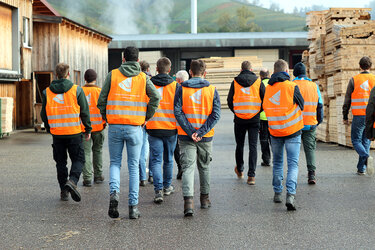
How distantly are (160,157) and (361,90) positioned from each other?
4536mm

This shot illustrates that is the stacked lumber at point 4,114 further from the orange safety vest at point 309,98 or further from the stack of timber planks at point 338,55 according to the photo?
the orange safety vest at point 309,98

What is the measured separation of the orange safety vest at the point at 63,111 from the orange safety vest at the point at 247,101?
9.58 ft

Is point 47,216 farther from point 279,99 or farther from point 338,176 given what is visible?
point 338,176

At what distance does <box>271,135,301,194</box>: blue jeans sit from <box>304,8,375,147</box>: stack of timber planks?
696cm

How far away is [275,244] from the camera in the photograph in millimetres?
5805

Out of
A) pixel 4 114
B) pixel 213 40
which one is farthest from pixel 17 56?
pixel 213 40

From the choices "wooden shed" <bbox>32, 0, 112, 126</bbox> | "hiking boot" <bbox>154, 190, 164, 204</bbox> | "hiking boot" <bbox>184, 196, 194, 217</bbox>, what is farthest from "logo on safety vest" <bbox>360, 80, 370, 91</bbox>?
"wooden shed" <bbox>32, 0, 112, 126</bbox>

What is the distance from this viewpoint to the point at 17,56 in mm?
21734

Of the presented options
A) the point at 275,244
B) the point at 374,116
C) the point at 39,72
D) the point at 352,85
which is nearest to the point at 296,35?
the point at 39,72

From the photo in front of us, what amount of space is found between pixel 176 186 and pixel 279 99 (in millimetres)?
2474

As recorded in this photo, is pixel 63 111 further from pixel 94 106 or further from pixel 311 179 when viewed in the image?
pixel 311 179

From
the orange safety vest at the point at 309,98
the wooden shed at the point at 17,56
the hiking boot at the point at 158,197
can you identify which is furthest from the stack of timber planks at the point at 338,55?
the wooden shed at the point at 17,56

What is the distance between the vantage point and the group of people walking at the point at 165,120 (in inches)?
282

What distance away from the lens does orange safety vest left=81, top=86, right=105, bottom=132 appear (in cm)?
966
